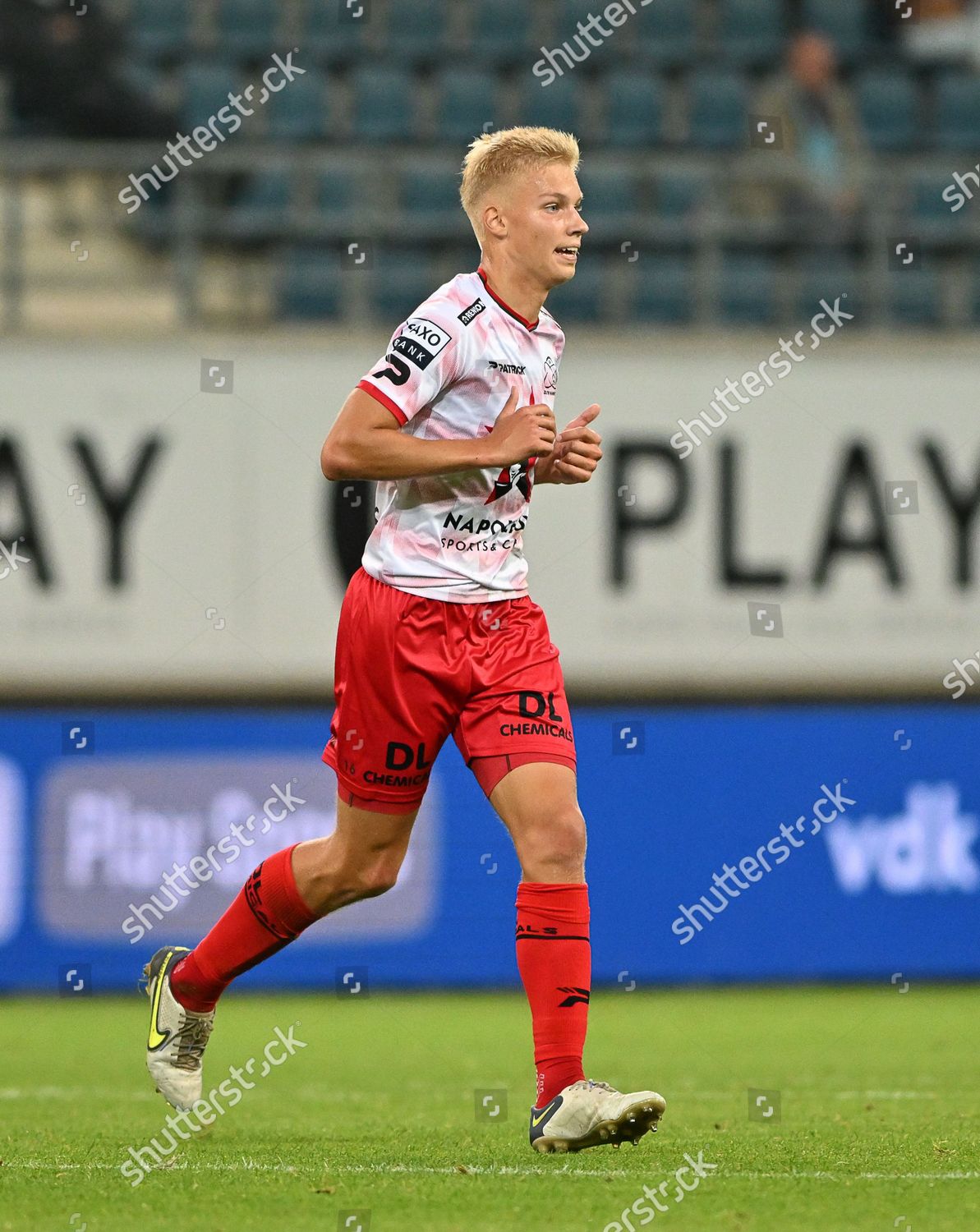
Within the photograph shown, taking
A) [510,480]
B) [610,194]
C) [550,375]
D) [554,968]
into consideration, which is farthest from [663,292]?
[554,968]

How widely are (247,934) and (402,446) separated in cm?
129

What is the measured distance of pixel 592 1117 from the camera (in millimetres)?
4195

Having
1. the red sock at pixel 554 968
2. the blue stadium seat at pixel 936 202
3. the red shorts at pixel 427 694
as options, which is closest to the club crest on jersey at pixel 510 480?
the red shorts at pixel 427 694

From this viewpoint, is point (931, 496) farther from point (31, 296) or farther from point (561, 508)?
point (31, 296)

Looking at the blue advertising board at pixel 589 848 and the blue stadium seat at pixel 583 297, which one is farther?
the blue stadium seat at pixel 583 297

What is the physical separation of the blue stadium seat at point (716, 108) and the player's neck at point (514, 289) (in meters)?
8.63

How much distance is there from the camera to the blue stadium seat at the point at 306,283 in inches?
457

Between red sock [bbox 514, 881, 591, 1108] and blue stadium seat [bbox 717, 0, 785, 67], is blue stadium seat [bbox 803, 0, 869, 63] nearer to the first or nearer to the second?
blue stadium seat [bbox 717, 0, 785, 67]

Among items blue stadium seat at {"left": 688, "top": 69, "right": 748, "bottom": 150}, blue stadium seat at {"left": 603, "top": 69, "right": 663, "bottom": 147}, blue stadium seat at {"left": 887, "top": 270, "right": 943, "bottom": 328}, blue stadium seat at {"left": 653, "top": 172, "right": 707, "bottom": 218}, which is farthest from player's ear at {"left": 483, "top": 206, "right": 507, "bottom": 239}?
blue stadium seat at {"left": 688, "top": 69, "right": 748, "bottom": 150}

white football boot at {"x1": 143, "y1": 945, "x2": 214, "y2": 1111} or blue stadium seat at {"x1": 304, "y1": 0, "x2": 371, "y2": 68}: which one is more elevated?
blue stadium seat at {"x1": 304, "y1": 0, "x2": 371, "y2": 68}

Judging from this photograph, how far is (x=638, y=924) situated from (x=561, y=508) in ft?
7.86

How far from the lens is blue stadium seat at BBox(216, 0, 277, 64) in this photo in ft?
43.7

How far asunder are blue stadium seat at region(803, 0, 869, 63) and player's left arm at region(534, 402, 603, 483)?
9.81m

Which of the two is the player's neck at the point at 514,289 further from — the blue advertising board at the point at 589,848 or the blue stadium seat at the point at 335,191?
the blue stadium seat at the point at 335,191
